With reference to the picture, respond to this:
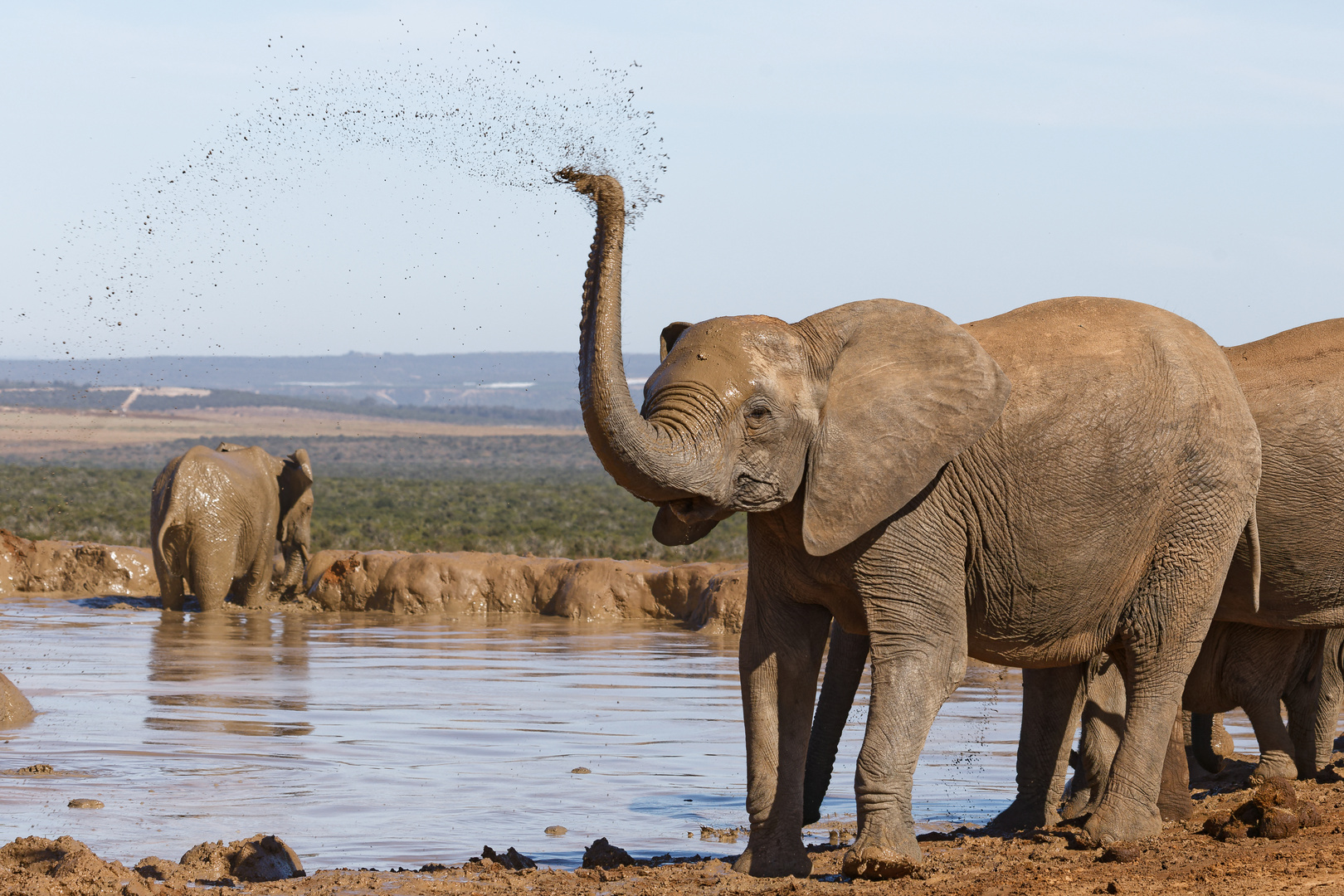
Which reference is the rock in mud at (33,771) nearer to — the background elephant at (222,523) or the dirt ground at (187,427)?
the background elephant at (222,523)

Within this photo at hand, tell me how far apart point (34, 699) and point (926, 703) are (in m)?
8.00

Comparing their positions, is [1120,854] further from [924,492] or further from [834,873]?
[924,492]

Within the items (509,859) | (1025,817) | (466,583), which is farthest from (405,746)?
(466,583)

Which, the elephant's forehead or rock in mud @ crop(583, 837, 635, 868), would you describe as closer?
the elephant's forehead

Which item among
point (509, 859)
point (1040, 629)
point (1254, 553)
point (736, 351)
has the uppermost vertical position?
point (736, 351)

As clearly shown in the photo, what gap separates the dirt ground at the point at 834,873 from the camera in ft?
20.0

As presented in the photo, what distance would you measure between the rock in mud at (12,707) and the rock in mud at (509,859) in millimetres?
5030

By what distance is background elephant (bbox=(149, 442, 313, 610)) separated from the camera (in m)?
20.8

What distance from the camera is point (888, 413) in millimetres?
6504

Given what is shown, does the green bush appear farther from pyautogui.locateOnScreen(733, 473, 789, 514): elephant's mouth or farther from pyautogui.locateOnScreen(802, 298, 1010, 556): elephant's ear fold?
pyautogui.locateOnScreen(733, 473, 789, 514): elephant's mouth

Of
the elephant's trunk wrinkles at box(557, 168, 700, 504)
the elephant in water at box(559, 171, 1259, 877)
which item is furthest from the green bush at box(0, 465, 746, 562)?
the elephant's trunk wrinkles at box(557, 168, 700, 504)

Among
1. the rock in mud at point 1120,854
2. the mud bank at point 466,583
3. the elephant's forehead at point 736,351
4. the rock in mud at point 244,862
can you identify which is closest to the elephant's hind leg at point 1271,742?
the rock in mud at point 1120,854

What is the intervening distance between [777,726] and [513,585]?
14565 millimetres

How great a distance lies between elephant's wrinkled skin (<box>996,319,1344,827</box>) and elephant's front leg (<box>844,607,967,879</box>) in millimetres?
2052
